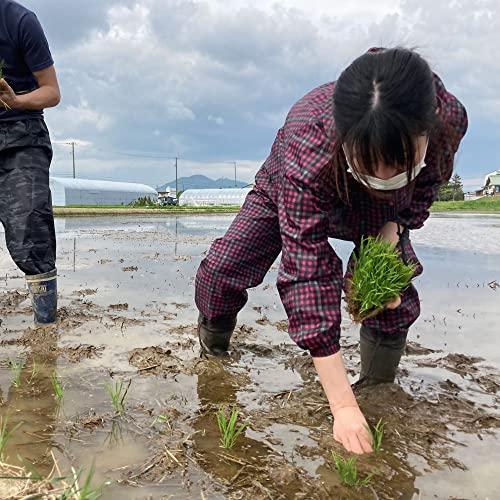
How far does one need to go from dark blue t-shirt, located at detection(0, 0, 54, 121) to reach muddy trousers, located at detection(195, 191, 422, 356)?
5.16 feet

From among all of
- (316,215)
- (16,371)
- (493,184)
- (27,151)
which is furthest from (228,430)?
(493,184)

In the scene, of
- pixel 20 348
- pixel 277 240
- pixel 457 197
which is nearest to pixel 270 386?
pixel 277 240

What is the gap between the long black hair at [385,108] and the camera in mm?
1610

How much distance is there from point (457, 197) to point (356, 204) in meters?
71.1

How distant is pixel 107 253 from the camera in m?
7.74

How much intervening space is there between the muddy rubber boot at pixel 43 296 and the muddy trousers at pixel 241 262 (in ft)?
3.45

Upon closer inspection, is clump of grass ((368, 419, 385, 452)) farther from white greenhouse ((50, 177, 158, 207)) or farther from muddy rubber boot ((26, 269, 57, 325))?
white greenhouse ((50, 177, 158, 207))

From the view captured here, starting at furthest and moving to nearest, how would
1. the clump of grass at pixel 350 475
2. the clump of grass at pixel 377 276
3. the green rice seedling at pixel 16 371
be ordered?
1. the green rice seedling at pixel 16 371
2. the clump of grass at pixel 377 276
3. the clump of grass at pixel 350 475

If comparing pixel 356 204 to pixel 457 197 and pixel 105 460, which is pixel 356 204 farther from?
pixel 457 197

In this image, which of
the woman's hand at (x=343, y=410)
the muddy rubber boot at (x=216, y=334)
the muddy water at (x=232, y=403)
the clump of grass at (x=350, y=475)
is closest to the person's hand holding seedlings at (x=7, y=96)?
the muddy water at (x=232, y=403)

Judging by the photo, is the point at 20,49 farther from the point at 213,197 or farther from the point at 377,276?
the point at 213,197

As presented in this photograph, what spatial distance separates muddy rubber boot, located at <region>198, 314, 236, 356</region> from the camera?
121 inches

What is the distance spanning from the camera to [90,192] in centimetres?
4906

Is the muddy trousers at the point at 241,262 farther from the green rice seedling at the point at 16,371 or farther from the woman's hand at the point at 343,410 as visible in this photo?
the green rice seedling at the point at 16,371
